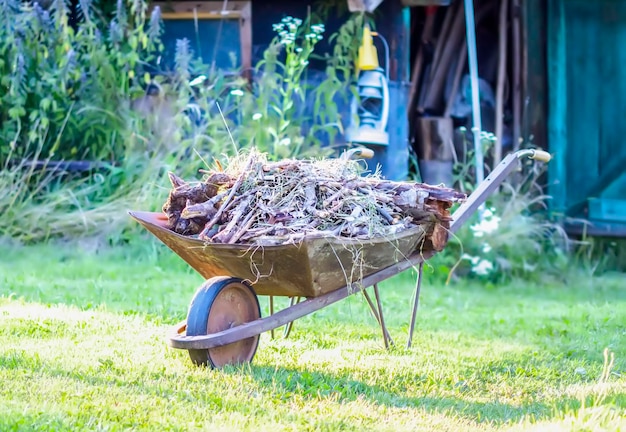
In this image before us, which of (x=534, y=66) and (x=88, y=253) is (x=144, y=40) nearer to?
(x=88, y=253)

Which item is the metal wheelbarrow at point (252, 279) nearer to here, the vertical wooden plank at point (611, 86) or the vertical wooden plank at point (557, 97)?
the vertical wooden plank at point (557, 97)

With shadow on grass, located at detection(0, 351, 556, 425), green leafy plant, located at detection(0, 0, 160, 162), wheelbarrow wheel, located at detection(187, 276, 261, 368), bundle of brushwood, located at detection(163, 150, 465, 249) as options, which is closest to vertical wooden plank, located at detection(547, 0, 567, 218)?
green leafy plant, located at detection(0, 0, 160, 162)

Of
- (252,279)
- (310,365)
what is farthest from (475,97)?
(252,279)

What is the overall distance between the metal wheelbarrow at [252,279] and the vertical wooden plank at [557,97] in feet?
15.1

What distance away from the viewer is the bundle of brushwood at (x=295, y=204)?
11.6 ft

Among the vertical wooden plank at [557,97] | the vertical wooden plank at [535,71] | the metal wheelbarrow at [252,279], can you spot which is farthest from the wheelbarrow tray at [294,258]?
the vertical wooden plank at [535,71]

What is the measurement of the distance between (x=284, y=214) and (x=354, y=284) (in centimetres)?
52

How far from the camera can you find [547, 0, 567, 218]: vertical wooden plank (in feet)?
27.0

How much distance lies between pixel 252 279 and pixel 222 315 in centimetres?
23

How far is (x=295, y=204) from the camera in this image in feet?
12.0

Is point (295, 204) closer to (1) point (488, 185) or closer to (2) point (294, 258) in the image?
(2) point (294, 258)

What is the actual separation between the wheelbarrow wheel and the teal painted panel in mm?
5170

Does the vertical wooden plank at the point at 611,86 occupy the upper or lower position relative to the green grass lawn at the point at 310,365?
upper

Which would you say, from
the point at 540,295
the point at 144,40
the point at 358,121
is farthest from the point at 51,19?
the point at 540,295
